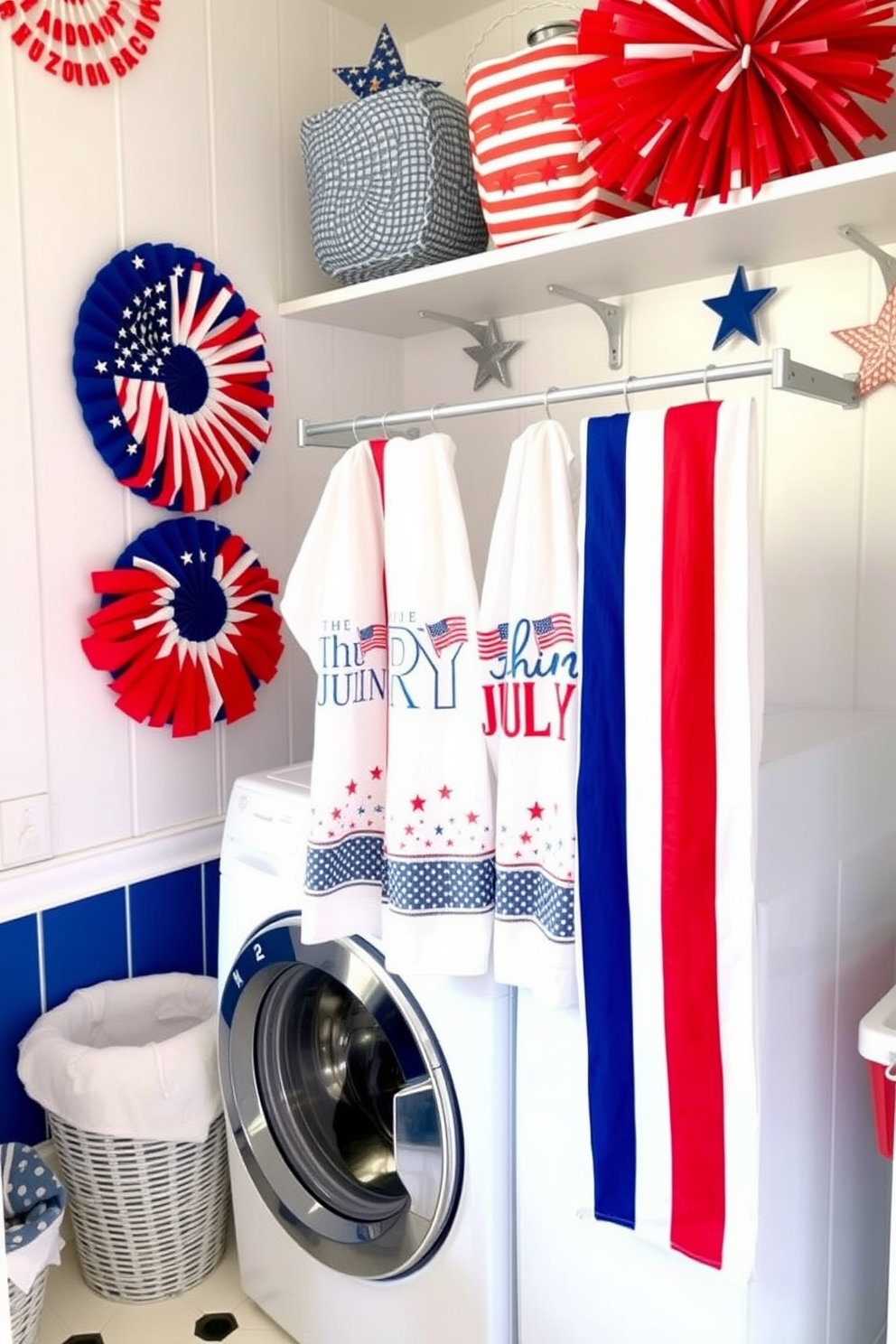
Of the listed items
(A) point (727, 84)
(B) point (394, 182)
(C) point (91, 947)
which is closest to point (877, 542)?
(A) point (727, 84)

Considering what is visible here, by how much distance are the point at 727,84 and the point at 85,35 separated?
3.41 feet

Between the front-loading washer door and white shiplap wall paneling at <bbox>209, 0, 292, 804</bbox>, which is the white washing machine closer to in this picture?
the front-loading washer door

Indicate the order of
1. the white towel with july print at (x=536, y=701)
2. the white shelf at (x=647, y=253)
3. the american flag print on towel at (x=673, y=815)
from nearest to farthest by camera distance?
1. the american flag print on towel at (x=673, y=815)
2. the white towel with july print at (x=536, y=701)
3. the white shelf at (x=647, y=253)

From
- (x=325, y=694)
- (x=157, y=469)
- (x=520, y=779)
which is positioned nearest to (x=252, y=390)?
(x=157, y=469)

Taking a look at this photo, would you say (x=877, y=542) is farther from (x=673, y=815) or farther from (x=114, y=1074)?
(x=114, y=1074)

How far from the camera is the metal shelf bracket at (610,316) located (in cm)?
189

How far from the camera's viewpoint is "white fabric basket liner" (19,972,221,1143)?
173 centimetres

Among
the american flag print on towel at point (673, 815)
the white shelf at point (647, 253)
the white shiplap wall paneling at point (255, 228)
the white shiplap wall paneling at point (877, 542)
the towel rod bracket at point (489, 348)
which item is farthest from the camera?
the towel rod bracket at point (489, 348)

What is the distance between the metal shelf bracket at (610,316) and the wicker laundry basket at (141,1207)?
57.1 inches

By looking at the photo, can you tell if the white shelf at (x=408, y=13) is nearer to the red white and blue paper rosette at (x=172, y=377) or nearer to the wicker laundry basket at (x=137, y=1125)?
the red white and blue paper rosette at (x=172, y=377)

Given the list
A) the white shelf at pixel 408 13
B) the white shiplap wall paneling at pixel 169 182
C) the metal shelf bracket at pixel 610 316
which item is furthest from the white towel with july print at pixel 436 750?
the white shelf at pixel 408 13

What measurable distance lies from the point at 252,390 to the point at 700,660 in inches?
46.0

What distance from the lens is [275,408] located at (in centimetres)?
214

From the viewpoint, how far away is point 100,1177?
1818 millimetres
